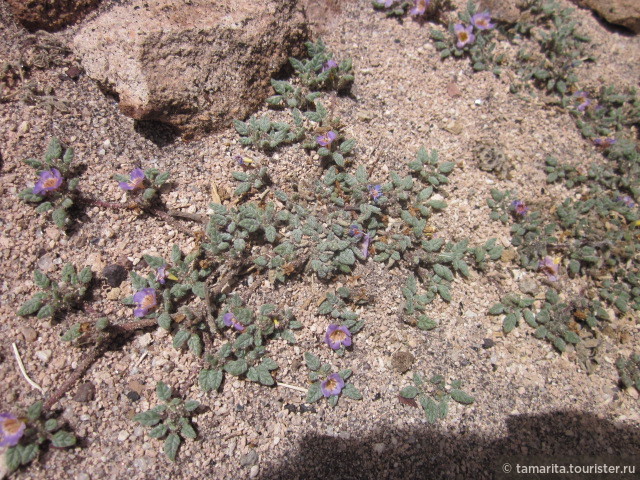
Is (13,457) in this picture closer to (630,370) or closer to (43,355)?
(43,355)

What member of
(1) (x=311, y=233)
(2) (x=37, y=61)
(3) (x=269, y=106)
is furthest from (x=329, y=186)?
(2) (x=37, y=61)

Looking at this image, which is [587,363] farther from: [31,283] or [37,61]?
[37,61]

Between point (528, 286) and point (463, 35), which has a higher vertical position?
point (463, 35)

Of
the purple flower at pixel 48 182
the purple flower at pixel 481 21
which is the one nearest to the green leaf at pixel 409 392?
the purple flower at pixel 48 182

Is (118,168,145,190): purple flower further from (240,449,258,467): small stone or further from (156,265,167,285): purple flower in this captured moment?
(240,449,258,467): small stone

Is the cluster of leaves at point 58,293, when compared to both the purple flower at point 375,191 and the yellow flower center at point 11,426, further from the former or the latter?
the purple flower at point 375,191

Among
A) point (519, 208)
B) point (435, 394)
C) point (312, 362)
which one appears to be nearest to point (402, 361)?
point (435, 394)

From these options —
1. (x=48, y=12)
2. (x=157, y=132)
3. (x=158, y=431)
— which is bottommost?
(x=158, y=431)
